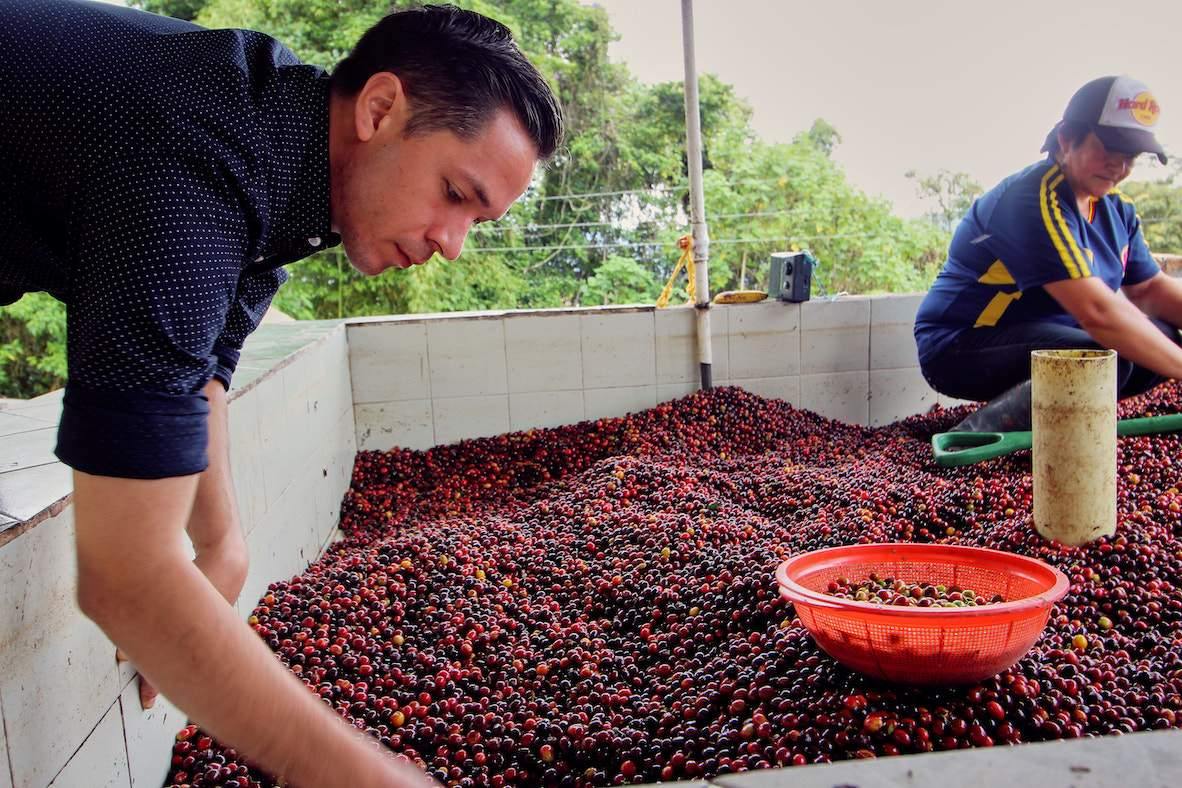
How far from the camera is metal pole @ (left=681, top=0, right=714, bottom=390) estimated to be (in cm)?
371

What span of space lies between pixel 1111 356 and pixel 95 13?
2.12 metres

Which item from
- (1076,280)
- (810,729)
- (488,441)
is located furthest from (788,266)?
(810,729)

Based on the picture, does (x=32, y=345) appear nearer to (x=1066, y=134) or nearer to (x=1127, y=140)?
(x=1066, y=134)

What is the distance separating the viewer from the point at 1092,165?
2887 millimetres

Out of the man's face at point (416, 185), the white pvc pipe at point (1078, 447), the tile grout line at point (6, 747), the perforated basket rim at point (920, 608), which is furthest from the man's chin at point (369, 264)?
the white pvc pipe at point (1078, 447)

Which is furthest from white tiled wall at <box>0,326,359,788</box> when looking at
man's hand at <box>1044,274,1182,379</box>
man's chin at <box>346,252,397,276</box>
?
man's hand at <box>1044,274,1182,379</box>

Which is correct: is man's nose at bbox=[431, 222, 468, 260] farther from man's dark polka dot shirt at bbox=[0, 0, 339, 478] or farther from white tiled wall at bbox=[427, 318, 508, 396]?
white tiled wall at bbox=[427, 318, 508, 396]

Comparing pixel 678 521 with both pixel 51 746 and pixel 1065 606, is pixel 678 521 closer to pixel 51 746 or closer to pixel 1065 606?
pixel 1065 606

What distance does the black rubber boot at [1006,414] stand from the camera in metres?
3.09

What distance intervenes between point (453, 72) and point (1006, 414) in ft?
8.95

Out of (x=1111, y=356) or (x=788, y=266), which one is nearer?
(x=1111, y=356)

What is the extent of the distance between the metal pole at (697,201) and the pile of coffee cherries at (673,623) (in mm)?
720

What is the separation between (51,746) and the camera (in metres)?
1.08

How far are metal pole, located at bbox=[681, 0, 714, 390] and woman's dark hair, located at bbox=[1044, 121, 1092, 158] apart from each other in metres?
1.33
